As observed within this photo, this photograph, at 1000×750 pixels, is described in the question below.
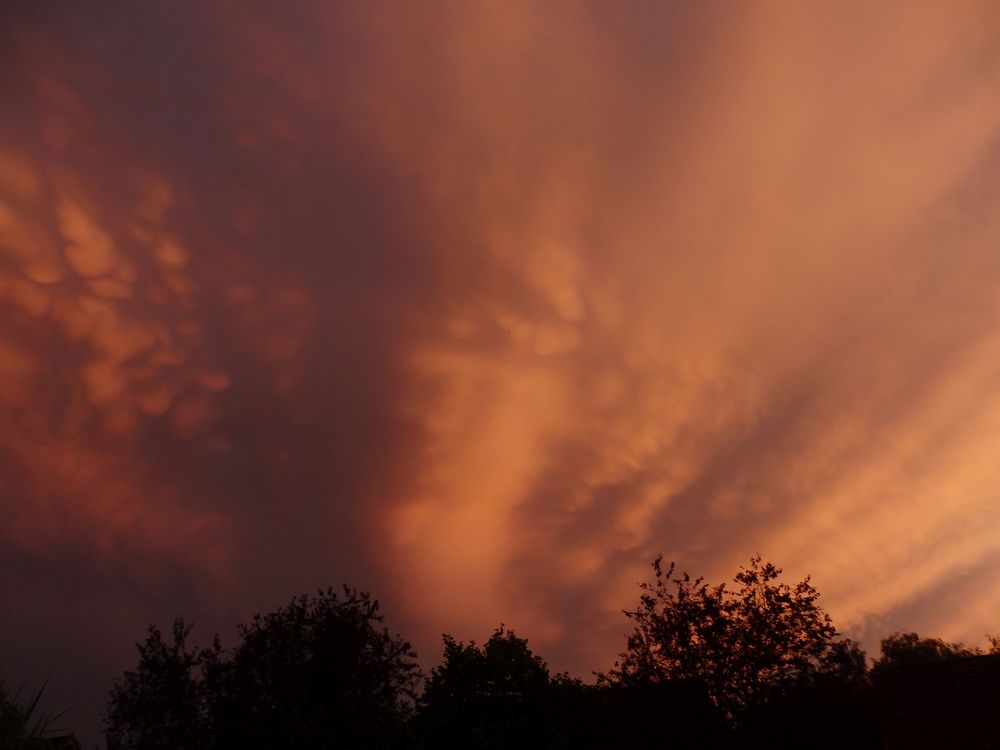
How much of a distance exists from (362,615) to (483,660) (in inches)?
527

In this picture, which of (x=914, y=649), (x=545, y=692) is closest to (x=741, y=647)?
(x=545, y=692)

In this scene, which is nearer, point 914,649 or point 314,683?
point 314,683

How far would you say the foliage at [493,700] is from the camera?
46450 mm

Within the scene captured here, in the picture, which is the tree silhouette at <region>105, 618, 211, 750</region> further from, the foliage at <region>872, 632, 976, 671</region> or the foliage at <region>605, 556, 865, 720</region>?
the foliage at <region>872, 632, 976, 671</region>

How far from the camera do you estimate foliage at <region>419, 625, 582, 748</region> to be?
46.5 meters

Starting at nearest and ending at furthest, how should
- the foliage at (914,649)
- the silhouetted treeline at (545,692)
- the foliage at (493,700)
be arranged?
the silhouetted treeline at (545,692) < the foliage at (493,700) < the foliage at (914,649)

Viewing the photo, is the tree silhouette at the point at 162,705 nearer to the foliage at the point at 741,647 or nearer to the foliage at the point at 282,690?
the foliage at the point at 282,690

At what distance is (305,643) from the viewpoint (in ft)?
147

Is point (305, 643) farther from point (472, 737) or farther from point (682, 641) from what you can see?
point (682, 641)

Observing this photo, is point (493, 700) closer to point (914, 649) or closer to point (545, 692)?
point (545, 692)

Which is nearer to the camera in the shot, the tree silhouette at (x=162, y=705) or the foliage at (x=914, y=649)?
the tree silhouette at (x=162, y=705)

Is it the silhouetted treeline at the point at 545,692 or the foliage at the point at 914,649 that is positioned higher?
the foliage at the point at 914,649

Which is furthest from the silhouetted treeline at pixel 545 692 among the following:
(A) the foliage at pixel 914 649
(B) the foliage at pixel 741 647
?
(A) the foliage at pixel 914 649

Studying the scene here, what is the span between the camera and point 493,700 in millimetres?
50875
